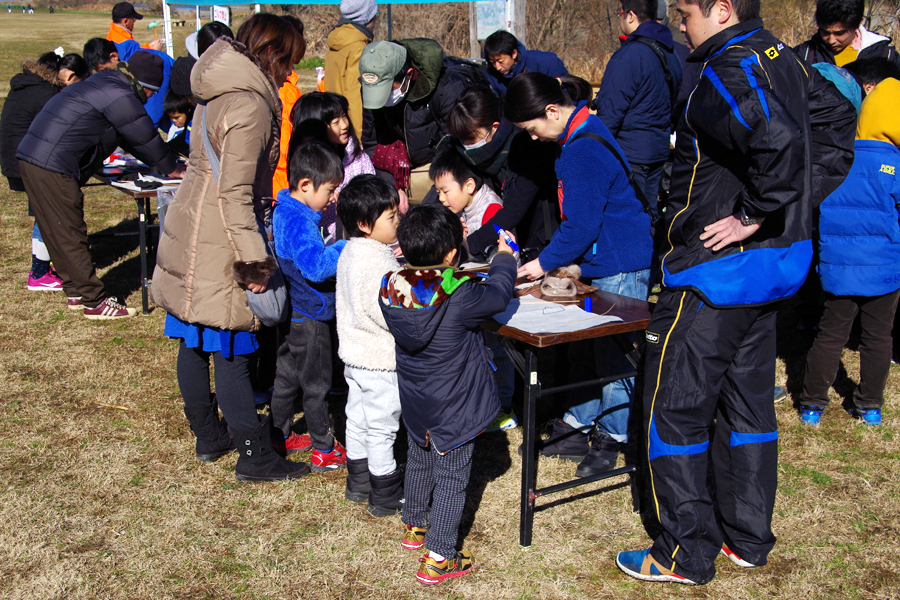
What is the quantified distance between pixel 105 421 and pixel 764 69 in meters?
3.61

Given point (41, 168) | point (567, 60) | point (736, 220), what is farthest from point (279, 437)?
point (567, 60)

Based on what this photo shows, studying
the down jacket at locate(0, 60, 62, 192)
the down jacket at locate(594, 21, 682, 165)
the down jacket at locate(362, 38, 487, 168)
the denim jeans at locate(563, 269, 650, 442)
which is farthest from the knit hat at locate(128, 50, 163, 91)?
the denim jeans at locate(563, 269, 650, 442)

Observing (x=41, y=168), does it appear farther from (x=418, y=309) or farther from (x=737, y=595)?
(x=737, y=595)

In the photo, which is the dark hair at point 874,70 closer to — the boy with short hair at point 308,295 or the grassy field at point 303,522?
the grassy field at point 303,522

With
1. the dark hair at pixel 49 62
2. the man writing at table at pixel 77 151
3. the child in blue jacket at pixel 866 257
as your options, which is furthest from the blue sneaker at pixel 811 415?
the dark hair at pixel 49 62

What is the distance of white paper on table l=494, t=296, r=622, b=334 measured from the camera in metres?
2.58

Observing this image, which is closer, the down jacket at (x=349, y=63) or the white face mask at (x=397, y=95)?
the white face mask at (x=397, y=95)

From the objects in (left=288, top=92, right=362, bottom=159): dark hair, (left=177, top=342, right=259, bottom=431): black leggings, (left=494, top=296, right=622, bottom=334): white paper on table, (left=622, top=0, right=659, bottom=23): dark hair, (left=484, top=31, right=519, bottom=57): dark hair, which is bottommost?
(left=177, top=342, right=259, bottom=431): black leggings

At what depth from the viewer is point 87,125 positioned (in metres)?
4.84

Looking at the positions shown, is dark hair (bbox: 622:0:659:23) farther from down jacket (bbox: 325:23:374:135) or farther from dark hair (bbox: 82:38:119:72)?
dark hair (bbox: 82:38:119:72)

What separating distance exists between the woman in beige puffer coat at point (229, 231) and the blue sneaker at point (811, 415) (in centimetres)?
277

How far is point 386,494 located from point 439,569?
1.55ft

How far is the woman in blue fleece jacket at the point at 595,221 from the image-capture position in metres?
2.78

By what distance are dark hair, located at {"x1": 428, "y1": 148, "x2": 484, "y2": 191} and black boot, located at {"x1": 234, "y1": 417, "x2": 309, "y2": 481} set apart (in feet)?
4.81
